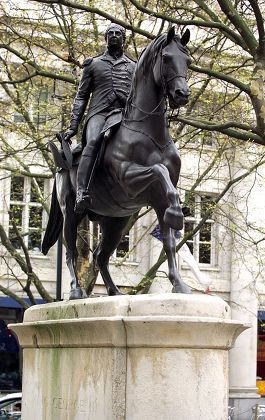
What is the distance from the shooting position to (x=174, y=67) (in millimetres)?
7938

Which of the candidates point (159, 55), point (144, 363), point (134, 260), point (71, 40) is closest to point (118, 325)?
point (144, 363)

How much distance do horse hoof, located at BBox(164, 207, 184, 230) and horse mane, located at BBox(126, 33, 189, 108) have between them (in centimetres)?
137

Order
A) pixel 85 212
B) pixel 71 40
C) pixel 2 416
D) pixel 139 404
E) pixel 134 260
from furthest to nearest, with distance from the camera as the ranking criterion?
pixel 134 260
pixel 71 40
pixel 2 416
pixel 85 212
pixel 139 404

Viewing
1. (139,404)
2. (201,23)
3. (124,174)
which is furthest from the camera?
(201,23)

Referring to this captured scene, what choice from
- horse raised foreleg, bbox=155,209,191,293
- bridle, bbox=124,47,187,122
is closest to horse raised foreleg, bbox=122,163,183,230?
horse raised foreleg, bbox=155,209,191,293

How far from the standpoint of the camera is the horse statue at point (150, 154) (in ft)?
26.1

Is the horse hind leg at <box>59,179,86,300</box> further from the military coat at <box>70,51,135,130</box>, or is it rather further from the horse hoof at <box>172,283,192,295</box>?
the horse hoof at <box>172,283,192,295</box>

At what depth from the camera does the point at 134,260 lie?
105 ft

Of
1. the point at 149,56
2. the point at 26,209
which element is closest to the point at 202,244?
the point at 26,209

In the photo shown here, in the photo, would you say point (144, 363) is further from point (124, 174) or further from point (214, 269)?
point (214, 269)

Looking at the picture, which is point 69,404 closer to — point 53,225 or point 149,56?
point 53,225

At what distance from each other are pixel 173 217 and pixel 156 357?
1214mm

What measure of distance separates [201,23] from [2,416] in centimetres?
794

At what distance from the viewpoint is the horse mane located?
26.5 feet
